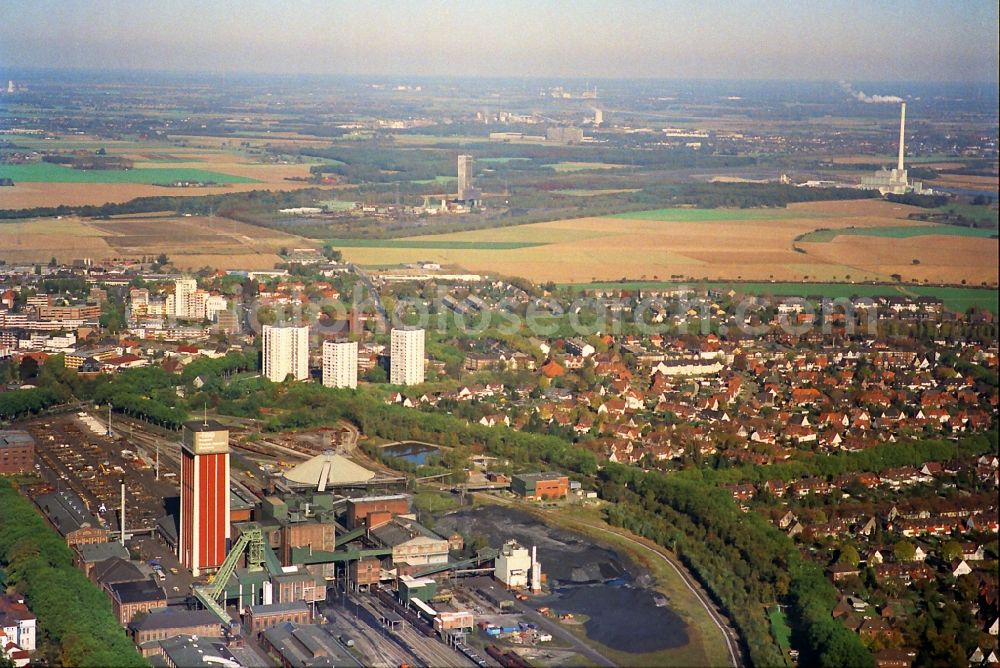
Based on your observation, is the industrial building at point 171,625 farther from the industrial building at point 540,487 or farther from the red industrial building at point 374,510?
the industrial building at point 540,487

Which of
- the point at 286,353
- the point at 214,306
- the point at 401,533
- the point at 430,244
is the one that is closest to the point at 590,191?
the point at 430,244

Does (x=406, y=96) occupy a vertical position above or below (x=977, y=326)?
above

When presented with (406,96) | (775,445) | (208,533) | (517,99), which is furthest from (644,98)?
(208,533)

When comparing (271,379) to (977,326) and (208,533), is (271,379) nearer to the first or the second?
(208,533)

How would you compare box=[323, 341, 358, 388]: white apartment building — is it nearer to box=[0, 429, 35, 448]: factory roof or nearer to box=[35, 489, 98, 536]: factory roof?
box=[0, 429, 35, 448]: factory roof

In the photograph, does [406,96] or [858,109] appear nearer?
[858,109]

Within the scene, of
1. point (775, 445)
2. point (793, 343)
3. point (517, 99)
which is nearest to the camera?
point (775, 445)

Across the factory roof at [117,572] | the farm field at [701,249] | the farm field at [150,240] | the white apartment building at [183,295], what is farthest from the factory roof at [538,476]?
the farm field at [150,240]

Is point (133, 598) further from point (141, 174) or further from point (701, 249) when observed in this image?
point (141, 174)
